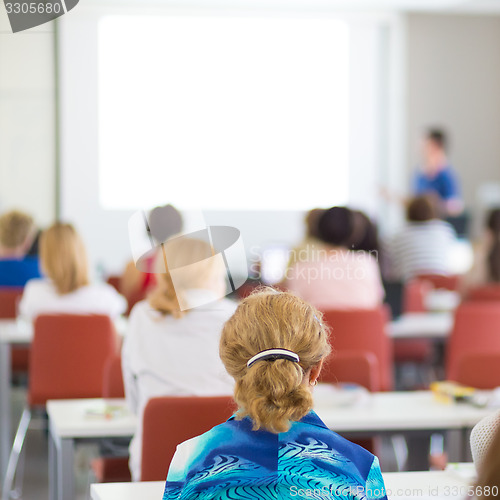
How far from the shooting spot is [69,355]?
387 cm

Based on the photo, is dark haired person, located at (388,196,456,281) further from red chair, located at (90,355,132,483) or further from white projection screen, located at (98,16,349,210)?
white projection screen, located at (98,16,349,210)

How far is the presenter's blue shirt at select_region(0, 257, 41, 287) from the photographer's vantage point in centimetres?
511

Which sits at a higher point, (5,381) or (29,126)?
(29,126)

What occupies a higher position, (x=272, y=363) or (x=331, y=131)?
(x=331, y=131)

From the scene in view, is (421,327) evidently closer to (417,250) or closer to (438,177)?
(417,250)

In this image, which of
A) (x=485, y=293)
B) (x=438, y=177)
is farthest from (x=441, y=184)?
(x=485, y=293)

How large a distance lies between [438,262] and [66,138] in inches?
199

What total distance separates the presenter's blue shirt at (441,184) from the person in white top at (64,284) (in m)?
5.47

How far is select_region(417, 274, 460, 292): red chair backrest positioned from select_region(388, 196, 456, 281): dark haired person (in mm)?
35

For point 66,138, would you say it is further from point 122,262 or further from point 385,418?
point 385,418

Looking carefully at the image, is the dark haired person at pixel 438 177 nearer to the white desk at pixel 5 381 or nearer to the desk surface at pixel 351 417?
the white desk at pixel 5 381

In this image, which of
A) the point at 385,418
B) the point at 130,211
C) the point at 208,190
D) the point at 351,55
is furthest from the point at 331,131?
the point at 385,418

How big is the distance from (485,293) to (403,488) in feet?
9.61

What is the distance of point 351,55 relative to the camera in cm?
1010
